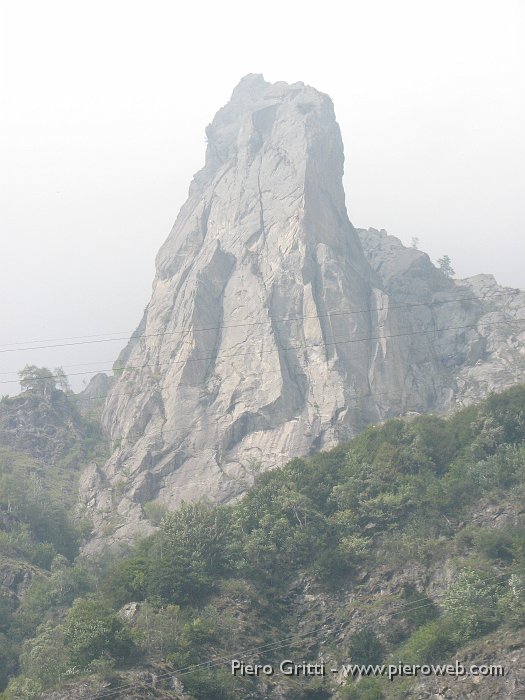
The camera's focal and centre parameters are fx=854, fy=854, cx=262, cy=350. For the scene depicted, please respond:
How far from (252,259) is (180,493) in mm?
40904

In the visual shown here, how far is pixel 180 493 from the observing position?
10494 centimetres

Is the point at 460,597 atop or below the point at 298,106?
below

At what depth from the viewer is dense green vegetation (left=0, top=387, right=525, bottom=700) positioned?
51.6 m

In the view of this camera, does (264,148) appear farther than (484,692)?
Yes

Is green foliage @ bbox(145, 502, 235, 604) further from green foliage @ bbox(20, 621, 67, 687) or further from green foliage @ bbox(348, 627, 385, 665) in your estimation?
green foliage @ bbox(348, 627, 385, 665)

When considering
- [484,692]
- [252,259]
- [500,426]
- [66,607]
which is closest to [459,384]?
[252,259]

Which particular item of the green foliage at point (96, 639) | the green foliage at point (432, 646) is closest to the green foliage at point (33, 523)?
the green foliage at point (96, 639)

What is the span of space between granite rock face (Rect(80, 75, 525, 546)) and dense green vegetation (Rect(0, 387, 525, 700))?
27.7 metres

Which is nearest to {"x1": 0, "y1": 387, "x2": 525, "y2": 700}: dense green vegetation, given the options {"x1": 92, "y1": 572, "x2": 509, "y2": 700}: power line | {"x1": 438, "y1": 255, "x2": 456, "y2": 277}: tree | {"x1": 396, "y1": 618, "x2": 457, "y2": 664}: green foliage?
{"x1": 396, "y1": 618, "x2": 457, "y2": 664}: green foliage

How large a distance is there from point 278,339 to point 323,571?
190ft

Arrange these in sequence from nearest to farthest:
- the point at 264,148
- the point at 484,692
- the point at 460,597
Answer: the point at 484,692
the point at 460,597
the point at 264,148

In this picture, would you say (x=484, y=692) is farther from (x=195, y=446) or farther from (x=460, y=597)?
(x=195, y=446)

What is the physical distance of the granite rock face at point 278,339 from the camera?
4309 inches

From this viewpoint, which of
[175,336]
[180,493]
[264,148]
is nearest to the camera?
[180,493]
